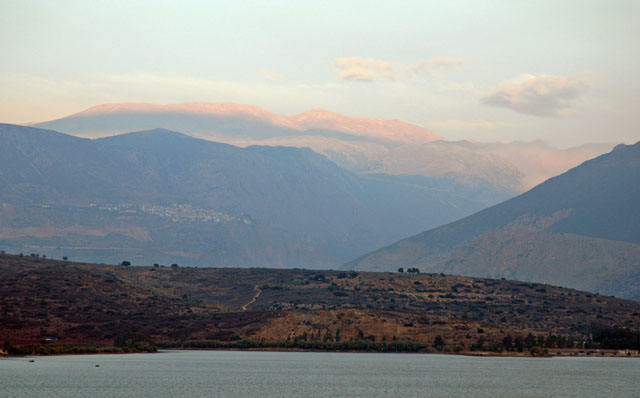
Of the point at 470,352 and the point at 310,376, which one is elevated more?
the point at 470,352

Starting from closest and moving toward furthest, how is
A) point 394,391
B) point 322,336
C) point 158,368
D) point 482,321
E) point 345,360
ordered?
point 394,391 → point 158,368 → point 345,360 → point 322,336 → point 482,321

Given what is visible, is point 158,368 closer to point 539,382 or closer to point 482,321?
point 539,382

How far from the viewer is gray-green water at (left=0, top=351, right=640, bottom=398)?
9306cm

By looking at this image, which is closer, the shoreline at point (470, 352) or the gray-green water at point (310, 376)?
the gray-green water at point (310, 376)

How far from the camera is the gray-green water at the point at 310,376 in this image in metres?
93.1

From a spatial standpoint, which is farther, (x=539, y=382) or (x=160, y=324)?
(x=160, y=324)

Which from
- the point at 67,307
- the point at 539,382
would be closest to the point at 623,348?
the point at 539,382

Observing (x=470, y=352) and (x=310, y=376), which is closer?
(x=310, y=376)

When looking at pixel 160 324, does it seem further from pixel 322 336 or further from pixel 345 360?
pixel 345 360

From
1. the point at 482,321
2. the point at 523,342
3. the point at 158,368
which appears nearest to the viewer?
the point at 158,368

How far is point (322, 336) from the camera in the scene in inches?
6590

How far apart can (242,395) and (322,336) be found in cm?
7853

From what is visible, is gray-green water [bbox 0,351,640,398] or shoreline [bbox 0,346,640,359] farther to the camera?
shoreline [bbox 0,346,640,359]

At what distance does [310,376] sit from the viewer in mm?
111125
